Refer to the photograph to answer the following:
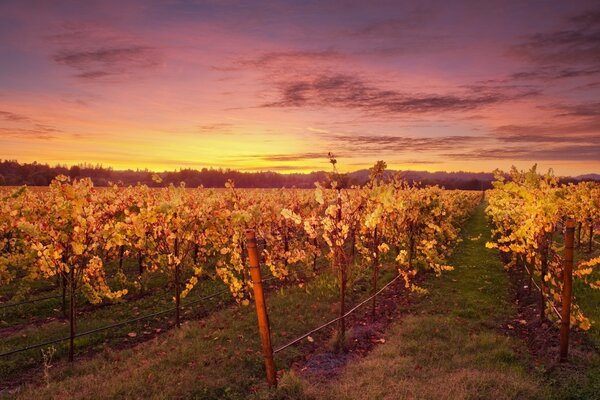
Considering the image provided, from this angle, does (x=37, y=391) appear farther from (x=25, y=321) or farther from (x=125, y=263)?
(x=125, y=263)

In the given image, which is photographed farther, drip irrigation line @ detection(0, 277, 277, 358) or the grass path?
drip irrigation line @ detection(0, 277, 277, 358)

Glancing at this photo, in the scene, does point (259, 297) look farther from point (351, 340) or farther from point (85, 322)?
point (85, 322)

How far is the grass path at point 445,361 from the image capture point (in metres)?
7.64

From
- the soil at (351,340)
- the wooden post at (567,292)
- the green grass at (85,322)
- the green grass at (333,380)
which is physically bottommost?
the green grass at (85,322)

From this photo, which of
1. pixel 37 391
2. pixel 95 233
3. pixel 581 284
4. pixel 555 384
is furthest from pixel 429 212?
pixel 37 391

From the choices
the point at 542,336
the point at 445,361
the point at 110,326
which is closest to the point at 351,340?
the point at 445,361

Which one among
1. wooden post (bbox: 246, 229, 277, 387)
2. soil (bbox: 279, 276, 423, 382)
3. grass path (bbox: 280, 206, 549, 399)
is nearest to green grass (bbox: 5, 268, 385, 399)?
soil (bbox: 279, 276, 423, 382)

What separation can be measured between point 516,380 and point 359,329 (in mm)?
4698

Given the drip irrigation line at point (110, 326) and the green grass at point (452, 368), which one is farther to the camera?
the drip irrigation line at point (110, 326)

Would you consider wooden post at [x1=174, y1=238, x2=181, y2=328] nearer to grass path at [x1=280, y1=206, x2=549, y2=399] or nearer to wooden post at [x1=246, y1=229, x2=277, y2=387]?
wooden post at [x1=246, y1=229, x2=277, y2=387]

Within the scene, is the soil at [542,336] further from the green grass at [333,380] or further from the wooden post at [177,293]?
the wooden post at [177,293]

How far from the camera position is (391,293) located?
1614cm

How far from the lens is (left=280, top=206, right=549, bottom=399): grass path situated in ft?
25.1

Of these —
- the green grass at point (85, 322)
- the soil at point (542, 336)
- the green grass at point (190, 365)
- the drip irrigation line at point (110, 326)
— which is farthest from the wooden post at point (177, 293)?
the soil at point (542, 336)
